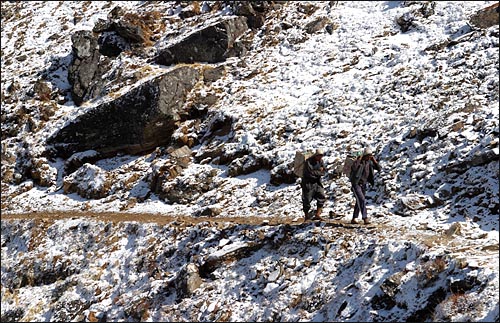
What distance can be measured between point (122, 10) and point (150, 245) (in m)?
17.2

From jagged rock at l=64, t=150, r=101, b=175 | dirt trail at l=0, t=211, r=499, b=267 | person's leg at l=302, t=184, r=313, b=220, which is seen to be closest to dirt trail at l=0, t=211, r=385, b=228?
dirt trail at l=0, t=211, r=499, b=267

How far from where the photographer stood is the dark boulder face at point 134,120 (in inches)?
802

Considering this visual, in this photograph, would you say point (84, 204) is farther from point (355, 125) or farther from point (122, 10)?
point (122, 10)

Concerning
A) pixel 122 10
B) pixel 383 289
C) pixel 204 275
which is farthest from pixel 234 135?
pixel 122 10

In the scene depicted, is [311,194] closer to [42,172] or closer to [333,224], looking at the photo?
[333,224]

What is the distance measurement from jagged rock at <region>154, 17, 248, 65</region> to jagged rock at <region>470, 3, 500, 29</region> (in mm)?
9516

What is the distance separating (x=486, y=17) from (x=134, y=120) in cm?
1352

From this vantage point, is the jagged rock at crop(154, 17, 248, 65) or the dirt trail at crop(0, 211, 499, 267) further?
the jagged rock at crop(154, 17, 248, 65)

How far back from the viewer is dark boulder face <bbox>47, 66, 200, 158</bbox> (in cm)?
2038

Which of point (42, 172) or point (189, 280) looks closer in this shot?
point (189, 280)

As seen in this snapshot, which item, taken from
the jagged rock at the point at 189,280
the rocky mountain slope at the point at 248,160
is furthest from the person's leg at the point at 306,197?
the jagged rock at the point at 189,280

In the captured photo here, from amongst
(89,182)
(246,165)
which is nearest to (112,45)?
(89,182)

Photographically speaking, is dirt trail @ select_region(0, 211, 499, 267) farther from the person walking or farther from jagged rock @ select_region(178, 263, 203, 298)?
jagged rock @ select_region(178, 263, 203, 298)

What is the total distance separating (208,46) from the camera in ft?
76.7
